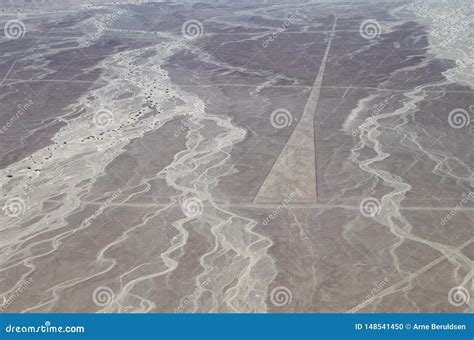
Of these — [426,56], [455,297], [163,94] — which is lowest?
[426,56]

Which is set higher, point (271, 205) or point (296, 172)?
point (271, 205)

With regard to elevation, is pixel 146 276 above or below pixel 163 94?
above

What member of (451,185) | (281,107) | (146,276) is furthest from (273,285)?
(281,107)

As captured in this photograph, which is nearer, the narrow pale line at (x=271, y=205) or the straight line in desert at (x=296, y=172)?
the narrow pale line at (x=271, y=205)

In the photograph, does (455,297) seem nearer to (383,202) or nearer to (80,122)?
(383,202)

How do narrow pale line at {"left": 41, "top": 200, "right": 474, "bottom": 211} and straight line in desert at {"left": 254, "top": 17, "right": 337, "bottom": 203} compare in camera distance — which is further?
straight line in desert at {"left": 254, "top": 17, "right": 337, "bottom": 203}

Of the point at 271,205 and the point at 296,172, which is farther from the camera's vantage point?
the point at 296,172

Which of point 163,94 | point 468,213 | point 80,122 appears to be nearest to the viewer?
point 468,213

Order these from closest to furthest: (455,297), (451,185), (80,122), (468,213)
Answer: (455,297) < (468,213) < (451,185) < (80,122)
